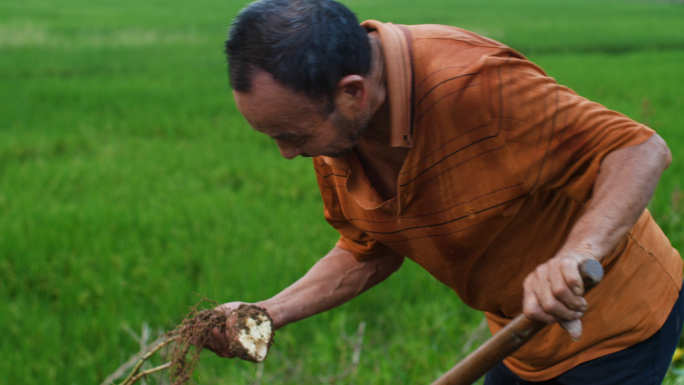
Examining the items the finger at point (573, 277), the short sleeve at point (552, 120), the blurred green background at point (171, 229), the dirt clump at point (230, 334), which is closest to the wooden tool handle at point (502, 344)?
the finger at point (573, 277)

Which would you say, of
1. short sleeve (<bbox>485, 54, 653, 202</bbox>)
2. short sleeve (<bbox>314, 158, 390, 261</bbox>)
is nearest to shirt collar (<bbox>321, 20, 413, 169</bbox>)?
short sleeve (<bbox>485, 54, 653, 202</bbox>)

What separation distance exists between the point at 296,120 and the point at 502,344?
586mm

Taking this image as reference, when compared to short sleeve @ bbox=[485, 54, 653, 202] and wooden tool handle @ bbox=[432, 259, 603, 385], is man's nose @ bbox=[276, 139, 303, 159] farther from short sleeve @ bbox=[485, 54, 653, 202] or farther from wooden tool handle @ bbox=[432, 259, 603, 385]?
wooden tool handle @ bbox=[432, 259, 603, 385]

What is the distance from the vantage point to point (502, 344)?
128 centimetres

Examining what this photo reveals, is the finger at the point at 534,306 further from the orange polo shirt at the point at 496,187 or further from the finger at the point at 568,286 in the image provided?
the orange polo shirt at the point at 496,187

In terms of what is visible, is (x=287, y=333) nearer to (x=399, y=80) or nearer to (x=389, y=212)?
(x=389, y=212)

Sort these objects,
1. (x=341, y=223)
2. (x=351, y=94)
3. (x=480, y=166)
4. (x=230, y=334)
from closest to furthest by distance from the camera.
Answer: (x=351, y=94) → (x=480, y=166) → (x=230, y=334) → (x=341, y=223)

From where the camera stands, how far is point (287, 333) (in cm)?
310

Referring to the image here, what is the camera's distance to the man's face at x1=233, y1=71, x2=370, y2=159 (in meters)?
1.23

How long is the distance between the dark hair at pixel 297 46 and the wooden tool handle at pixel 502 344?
0.55 m

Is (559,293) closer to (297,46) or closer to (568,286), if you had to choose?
(568,286)

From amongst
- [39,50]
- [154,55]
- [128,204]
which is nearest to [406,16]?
[154,55]

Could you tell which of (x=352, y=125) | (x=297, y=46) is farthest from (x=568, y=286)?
(x=297, y=46)

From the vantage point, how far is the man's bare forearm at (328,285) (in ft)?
5.58
